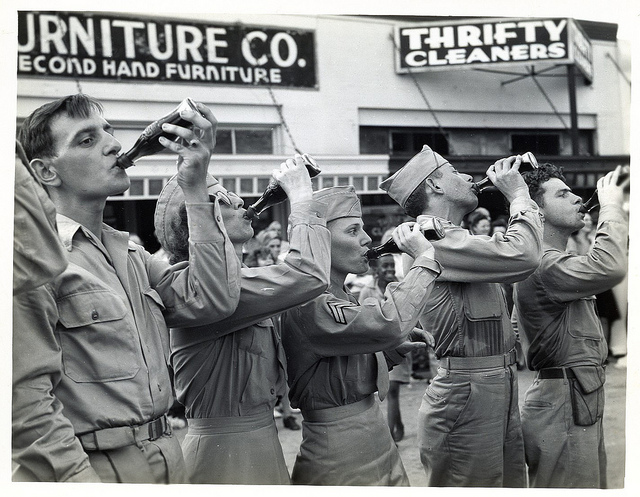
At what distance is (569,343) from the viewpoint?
12.7ft

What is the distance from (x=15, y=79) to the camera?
3.24 meters

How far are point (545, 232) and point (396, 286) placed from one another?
1268mm

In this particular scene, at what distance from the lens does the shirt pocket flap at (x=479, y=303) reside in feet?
11.9

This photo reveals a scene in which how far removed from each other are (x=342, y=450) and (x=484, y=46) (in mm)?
6771

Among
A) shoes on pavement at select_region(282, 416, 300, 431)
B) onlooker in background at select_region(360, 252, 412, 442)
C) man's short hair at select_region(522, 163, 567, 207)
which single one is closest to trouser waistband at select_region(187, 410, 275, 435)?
man's short hair at select_region(522, 163, 567, 207)

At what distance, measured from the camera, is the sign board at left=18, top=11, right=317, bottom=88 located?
6.00 m

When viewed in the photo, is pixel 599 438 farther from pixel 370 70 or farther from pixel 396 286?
pixel 370 70

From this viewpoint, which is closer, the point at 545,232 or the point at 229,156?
the point at 545,232

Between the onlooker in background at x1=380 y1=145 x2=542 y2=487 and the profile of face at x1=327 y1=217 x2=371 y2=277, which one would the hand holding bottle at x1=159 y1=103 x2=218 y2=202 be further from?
the onlooker in background at x1=380 y1=145 x2=542 y2=487

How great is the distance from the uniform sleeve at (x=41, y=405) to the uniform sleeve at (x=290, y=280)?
2.41 feet

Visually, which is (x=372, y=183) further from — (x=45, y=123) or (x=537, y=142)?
(x=45, y=123)

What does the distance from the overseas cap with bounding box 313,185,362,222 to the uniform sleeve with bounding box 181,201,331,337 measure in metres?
0.30

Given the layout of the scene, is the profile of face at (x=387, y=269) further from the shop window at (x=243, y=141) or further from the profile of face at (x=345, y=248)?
the profile of face at (x=345, y=248)

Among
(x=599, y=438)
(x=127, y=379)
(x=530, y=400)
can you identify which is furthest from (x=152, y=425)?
(x=599, y=438)
